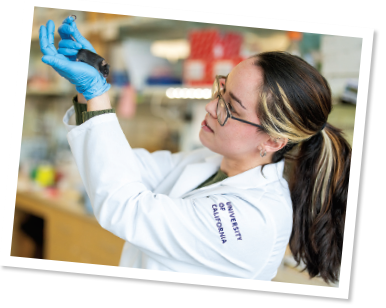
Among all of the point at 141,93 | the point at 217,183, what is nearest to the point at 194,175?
the point at 217,183

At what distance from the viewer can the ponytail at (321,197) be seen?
1.09 meters

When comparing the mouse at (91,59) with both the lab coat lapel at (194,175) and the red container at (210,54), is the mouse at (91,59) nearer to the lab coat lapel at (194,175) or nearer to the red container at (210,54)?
the lab coat lapel at (194,175)

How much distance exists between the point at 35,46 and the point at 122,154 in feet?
10.0

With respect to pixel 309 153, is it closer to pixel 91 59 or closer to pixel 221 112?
pixel 221 112

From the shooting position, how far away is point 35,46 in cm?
339

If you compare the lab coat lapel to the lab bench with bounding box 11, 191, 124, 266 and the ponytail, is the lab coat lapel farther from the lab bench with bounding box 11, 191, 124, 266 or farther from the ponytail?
the lab bench with bounding box 11, 191, 124, 266

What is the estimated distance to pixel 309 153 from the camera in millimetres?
1110

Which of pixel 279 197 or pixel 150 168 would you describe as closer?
pixel 279 197

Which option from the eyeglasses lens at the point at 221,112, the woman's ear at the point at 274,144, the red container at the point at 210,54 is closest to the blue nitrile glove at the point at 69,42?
the eyeglasses lens at the point at 221,112

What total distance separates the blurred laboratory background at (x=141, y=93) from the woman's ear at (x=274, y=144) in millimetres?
706

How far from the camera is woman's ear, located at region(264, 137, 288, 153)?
3.32 feet

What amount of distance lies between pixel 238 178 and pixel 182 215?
26 cm

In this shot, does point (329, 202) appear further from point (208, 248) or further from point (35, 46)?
point (35, 46)

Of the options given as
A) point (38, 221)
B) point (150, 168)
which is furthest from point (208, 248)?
point (38, 221)
